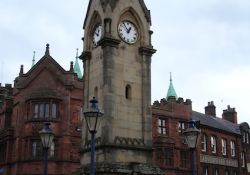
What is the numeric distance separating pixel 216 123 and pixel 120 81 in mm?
39014

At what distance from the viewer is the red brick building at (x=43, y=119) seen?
4447 centimetres

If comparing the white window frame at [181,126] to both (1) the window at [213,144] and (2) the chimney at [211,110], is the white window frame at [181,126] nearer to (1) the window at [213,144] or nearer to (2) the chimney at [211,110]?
(1) the window at [213,144]

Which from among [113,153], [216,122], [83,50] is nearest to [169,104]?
[216,122]

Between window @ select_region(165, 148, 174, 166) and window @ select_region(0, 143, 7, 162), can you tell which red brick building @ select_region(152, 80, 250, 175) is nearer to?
window @ select_region(165, 148, 174, 166)

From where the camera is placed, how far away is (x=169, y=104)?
54219 mm

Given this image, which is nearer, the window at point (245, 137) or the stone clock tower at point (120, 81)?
the stone clock tower at point (120, 81)

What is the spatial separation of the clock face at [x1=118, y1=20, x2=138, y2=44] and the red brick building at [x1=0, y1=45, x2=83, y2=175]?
2090 centimetres

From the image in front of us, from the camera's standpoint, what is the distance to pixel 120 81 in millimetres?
24781

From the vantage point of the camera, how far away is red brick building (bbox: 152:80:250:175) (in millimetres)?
52000

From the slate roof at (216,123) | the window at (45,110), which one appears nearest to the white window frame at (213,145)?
the slate roof at (216,123)

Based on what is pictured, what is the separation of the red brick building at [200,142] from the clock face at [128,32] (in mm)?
26018

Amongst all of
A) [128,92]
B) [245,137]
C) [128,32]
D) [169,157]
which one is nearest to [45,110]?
[169,157]

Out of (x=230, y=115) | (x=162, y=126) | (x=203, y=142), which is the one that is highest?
(x=230, y=115)

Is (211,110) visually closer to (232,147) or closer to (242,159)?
(232,147)
